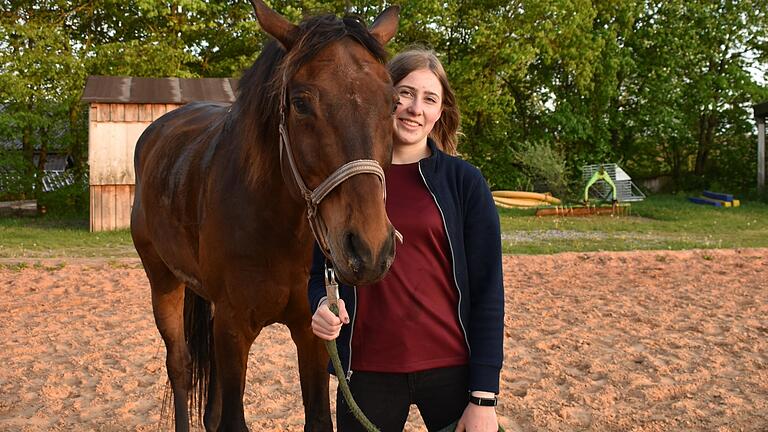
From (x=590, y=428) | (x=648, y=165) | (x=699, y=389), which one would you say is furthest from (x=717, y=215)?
(x=590, y=428)

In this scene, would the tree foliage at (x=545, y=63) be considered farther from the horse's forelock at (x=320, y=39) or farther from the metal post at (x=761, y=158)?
the horse's forelock at (x=320, y=39)

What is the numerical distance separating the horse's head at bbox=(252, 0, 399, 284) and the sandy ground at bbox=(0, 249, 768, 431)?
215 cm

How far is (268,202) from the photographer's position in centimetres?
214

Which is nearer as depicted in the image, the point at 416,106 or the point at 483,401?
the point at 483,401

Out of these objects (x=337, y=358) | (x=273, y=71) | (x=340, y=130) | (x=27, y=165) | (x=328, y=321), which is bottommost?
(x=337, y=358)

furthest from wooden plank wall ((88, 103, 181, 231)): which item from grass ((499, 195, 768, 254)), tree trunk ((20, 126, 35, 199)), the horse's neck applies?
the horse's neck

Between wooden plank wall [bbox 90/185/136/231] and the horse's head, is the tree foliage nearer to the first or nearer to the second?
wooden plank wall [bbox 90/185/136/231]

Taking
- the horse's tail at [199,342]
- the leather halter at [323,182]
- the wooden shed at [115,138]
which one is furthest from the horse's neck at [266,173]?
the wooden shed at [115,138]

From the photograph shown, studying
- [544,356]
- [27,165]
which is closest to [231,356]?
[544,356]

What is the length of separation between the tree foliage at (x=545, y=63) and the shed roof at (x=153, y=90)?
126 inches

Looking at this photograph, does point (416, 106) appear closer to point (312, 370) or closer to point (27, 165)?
point (312, 370)

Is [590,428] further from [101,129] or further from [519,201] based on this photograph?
[519,201]

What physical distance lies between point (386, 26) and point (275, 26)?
386 mm

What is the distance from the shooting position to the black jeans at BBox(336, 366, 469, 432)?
1.70 meters
